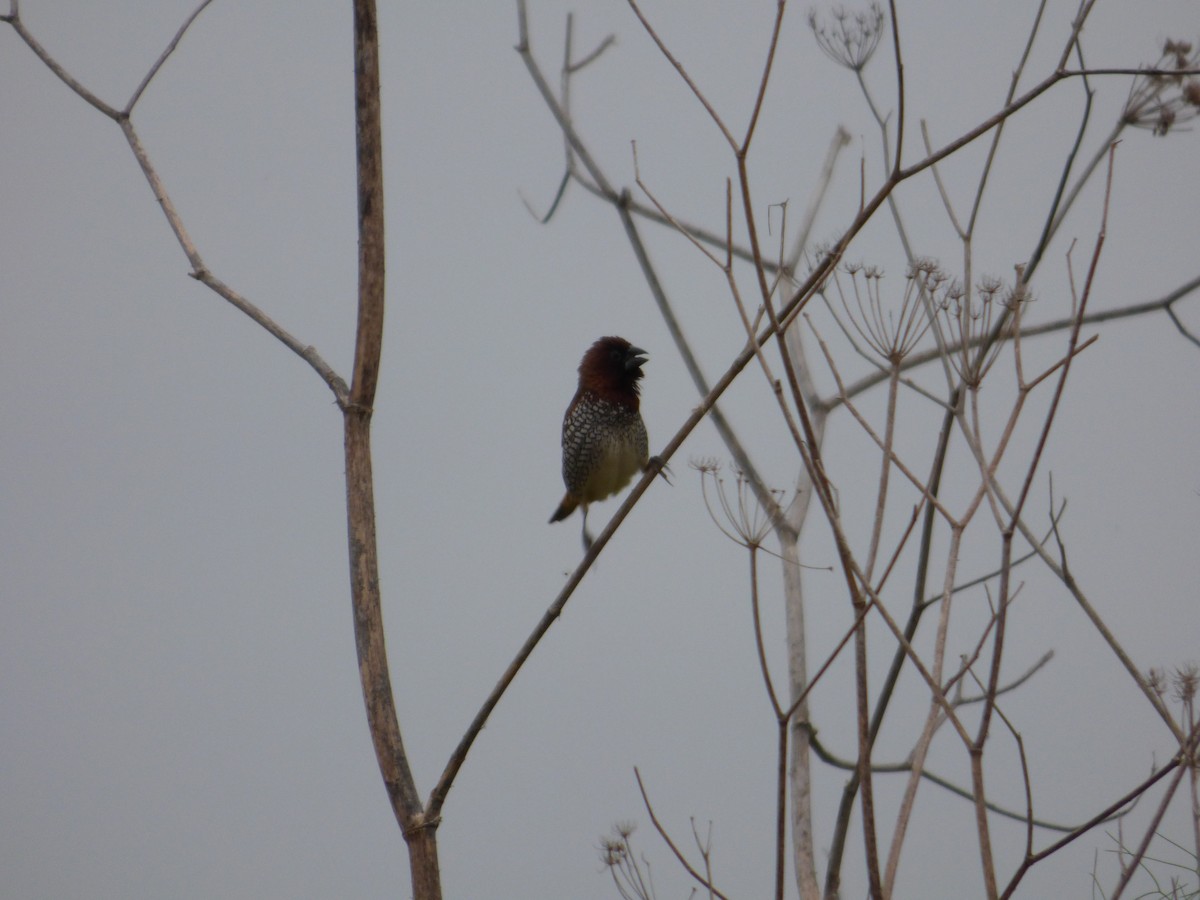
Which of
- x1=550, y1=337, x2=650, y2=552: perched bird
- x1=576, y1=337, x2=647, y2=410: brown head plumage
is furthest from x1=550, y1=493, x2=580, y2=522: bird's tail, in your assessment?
x1=576, y1=337, x2=647, y2=410: brown head plumage

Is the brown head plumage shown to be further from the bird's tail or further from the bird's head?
the bird's tail

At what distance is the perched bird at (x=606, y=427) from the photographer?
4391 millimetres

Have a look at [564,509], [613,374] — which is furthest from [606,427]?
[564,509]

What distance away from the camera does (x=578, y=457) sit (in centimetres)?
444

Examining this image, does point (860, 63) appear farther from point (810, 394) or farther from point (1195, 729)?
point (1195, 729)

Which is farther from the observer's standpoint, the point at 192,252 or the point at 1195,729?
the point at 192,252

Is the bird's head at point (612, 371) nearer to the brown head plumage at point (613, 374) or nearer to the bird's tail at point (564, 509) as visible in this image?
the brown head plumage at point (613, 374)

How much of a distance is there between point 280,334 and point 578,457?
2.43 metres

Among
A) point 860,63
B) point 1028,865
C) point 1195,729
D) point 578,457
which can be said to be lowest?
point 1028,865

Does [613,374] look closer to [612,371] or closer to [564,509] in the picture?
[612,371]

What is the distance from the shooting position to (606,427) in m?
4.39

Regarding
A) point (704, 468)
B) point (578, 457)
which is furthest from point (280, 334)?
point (578, 457)

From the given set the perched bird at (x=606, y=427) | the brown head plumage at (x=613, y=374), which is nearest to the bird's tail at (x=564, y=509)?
the perched bird at (x=606, y=427)

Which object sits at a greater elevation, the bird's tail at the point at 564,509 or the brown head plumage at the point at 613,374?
the brown head plumage at the point at 613,374
